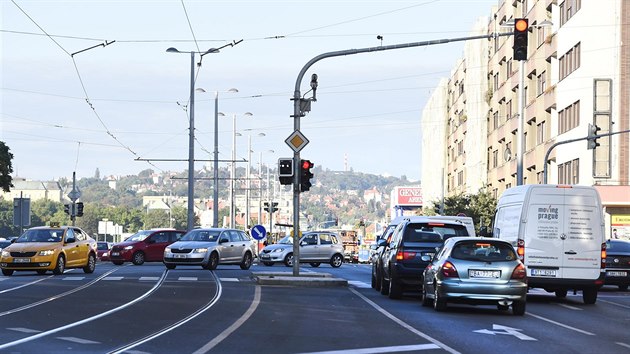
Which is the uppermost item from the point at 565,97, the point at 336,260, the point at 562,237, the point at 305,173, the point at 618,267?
the point at 565,97

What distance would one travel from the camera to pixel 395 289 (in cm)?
2594

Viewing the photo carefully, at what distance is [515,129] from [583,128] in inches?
757

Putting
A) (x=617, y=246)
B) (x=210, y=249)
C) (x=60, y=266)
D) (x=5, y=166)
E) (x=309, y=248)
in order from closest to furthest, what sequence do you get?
1. (x=617, y=246)
2. (x=60, y=266)
3. (x=210, y=249)
4. (x=309, y=248)
5. (x=5, y=166)

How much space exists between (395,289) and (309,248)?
27741mm

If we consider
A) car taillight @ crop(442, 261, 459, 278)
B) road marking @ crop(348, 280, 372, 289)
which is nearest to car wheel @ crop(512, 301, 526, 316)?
car taillight @ crop(442, 261, 459, 278)

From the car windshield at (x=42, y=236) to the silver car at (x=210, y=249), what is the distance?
506cm

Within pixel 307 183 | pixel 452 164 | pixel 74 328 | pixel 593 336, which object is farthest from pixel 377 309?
pixel 452 164

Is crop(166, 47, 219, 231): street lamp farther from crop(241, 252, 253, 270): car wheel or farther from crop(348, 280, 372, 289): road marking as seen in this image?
crop(348, 280, 372, 289): road marking

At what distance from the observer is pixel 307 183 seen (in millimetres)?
32125

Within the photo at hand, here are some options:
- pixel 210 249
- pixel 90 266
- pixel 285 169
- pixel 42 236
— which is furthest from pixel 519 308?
pixel 210 249

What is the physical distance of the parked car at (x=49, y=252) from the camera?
1443 inches

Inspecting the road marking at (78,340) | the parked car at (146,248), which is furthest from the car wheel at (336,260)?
the road marking at (78,340)

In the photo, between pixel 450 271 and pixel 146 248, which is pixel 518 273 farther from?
pixel 146 248

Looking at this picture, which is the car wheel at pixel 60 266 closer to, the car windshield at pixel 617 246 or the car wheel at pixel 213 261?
the car wheel at pixel 213 261
